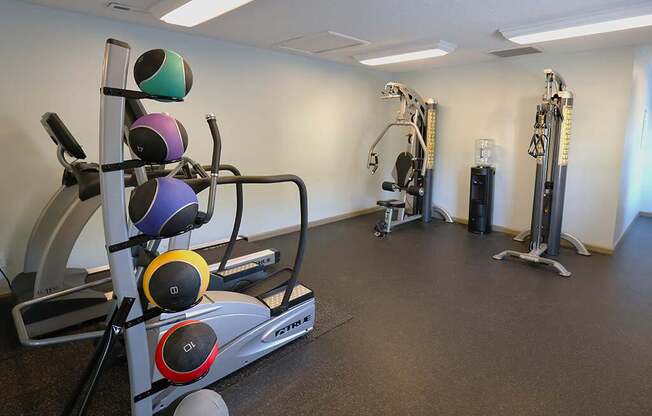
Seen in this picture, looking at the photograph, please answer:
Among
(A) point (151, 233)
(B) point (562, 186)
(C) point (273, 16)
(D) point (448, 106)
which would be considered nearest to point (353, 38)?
(C) point (273, 16)

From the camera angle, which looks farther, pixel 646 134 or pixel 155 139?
pixel 646 134

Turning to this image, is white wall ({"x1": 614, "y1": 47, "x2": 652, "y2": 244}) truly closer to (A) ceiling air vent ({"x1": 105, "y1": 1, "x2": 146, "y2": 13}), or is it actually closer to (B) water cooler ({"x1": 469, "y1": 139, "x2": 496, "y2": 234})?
(B) water cooler ({"x1": 469, "y1": 139, "x2": 496, "y2": 234})

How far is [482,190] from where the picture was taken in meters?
4.98

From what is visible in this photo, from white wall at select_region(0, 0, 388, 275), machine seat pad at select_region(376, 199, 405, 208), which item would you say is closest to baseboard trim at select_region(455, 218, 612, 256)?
machine seat pad at select_region(376, 199, 405, 208)

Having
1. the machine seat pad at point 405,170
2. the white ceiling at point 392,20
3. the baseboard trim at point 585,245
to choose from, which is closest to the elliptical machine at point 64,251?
the white ceiling at point 392,20

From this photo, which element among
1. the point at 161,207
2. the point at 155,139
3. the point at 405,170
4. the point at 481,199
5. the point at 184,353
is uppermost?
the point at 155,139

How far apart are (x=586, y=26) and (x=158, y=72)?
326 centimetres

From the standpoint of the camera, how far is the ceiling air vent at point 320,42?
3672mm

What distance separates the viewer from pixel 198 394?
1689mm

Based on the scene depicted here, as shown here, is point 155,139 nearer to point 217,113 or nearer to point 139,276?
point 139,276

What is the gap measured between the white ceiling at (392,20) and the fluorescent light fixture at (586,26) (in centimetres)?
12

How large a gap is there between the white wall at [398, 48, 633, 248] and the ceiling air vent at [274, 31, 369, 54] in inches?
79.8

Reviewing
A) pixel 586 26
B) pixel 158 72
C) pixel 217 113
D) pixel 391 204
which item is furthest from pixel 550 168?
pixel 158 72

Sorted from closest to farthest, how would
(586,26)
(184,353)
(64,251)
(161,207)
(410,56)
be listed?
(161,207) < (184,353) < (64,251) < (586,26) < (410,56)
